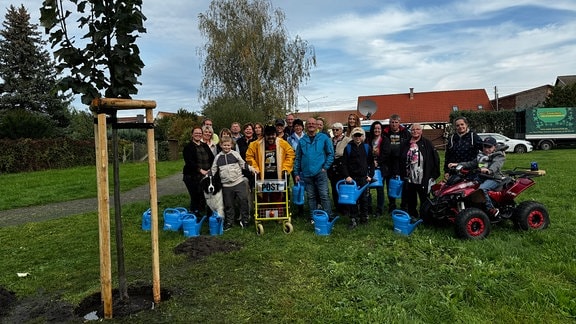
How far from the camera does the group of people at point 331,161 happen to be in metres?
7.23

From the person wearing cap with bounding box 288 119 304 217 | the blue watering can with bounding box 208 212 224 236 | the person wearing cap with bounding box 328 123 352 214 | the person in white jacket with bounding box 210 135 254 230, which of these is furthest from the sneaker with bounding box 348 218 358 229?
the blue watering can with bounding box 208 212 224 236

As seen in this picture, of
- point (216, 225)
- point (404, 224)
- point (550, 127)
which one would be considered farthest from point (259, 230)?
point (550, 127)

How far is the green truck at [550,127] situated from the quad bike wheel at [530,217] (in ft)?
85.0

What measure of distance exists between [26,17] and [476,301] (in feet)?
113

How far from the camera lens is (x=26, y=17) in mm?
29281

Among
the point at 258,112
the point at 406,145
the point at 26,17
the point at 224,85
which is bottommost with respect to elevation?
the point at 406,145

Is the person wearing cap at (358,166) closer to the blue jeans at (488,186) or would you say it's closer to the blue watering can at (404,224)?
the blue watering can at (404,224)

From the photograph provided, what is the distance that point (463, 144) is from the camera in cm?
698

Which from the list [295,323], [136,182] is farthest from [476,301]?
[136,182]

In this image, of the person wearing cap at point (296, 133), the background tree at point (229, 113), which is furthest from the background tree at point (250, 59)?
the person wearing cap at point (296, 133)

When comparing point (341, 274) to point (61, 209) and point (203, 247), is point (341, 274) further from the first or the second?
point (61, 209)

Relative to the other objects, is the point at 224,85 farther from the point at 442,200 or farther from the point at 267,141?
the point at 442,200

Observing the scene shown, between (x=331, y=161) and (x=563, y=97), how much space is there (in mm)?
35272

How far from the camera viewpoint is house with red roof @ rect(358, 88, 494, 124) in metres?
50.2
